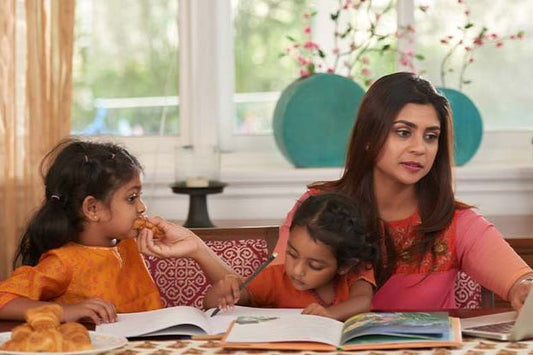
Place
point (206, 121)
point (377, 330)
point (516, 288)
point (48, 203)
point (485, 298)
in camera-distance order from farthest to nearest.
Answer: point (206, 121)
point (485, 298)
point (48, 203)
point (516, 288)
point (377, 330)

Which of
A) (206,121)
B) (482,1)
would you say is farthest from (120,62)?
(482,1)

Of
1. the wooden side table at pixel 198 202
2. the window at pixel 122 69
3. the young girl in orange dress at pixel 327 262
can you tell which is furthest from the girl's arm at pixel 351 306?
the window at pixel 122 69

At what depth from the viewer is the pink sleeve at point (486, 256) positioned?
2264mm

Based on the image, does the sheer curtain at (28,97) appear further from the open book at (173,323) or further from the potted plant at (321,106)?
the open book at (173,323)

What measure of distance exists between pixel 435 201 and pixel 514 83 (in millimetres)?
1494

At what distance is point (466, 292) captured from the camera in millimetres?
2545

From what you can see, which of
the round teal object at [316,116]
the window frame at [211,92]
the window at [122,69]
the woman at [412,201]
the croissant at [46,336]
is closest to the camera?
the croissant at [46,336]

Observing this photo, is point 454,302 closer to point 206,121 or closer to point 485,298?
point 485,298

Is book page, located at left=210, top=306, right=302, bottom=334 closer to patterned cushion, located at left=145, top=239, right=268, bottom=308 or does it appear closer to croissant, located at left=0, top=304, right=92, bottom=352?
croissant, located at left=0, top=304, right=92, bottom=352

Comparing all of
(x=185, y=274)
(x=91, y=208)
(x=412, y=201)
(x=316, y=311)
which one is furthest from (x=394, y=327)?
(x=185, y=274)

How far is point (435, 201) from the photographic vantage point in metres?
2.43

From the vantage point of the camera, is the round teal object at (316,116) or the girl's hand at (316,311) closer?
the girl's hand at (316,311)

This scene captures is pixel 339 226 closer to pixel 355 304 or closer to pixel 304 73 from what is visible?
pixel 355 304

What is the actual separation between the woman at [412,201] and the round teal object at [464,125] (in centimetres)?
111
